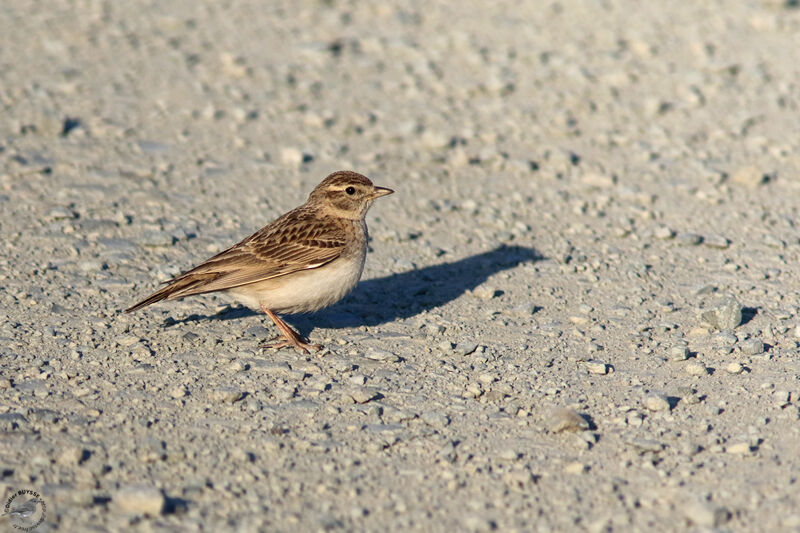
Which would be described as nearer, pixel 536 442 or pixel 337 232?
pixel 536 442

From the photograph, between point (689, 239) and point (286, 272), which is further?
point (689, 239)

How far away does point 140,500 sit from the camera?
5.02 meters

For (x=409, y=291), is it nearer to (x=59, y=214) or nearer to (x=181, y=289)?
(x=181, y=289)

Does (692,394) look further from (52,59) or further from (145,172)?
(52,59)

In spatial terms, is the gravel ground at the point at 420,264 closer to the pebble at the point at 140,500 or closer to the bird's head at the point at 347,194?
the pebble at the point at 140,500

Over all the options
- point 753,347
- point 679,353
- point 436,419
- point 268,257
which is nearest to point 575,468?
point 436,419

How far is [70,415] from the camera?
19.5 feet

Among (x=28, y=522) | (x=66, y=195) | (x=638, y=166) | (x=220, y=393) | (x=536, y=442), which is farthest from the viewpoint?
(x=638, y=166)

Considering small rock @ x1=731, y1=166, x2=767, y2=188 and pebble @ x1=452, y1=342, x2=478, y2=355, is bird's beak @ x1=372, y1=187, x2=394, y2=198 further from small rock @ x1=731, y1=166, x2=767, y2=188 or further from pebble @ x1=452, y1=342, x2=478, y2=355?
Result: small rock @ x1=731, y1=166, x2=767, y2=188

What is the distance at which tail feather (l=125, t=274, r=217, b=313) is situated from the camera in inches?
270

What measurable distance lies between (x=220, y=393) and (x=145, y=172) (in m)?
4.54

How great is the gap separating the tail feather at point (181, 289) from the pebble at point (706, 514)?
147 inches

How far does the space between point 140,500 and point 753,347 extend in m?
4.52

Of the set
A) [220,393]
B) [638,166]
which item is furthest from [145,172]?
[638,166]
